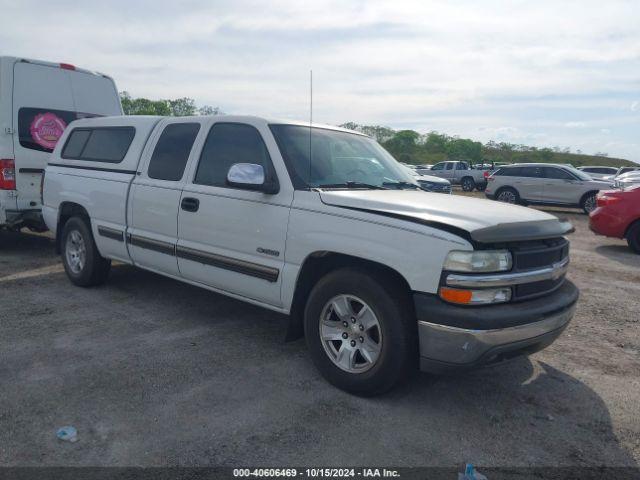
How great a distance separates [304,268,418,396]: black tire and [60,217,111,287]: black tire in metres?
3.31

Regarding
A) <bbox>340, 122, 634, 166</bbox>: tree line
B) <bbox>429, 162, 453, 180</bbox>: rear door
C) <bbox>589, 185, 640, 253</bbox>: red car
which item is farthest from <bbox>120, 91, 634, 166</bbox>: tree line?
<bbox>589, 185, 640, 253</bbox>: red car

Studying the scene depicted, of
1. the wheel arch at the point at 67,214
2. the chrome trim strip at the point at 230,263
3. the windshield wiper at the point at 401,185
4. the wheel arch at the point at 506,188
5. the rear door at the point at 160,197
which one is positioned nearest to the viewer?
the chrome trim strip at the point at 230,263

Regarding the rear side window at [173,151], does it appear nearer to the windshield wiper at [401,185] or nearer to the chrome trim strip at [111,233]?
the chrome trim strip at [111,233]

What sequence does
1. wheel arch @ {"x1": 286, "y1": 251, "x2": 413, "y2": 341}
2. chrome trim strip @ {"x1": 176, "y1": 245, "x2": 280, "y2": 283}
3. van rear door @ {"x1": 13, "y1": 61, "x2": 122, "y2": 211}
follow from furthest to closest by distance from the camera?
van rear door @ {"x1": 13, "y1": 61, "x2": 122, "y2": 211} < chrome trim strip @ {"x1": 176, "y1": 245, "x2": 280, "y2": 283} < wheel arch @ {"x1": 286, "y1": 251, "x2": 413, "y2": 341}

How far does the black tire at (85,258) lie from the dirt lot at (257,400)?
0.62 meters

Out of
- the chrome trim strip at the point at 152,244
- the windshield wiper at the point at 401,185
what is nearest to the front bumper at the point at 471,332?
the windshield wiper at the point at 401,185

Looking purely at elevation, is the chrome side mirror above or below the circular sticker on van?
below

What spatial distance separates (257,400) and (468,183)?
28.9 metres

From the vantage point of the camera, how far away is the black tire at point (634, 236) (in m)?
9.71

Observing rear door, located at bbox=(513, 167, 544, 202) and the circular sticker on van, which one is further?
rear door, located at bbox=(513, 167, 544, 202)

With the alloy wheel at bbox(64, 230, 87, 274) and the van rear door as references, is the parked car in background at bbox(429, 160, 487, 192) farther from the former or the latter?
the alloy wheel at bbox(64, 230, 87, 274)


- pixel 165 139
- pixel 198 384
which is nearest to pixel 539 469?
pixel 198 384

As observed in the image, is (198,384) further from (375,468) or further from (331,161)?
(331,161)

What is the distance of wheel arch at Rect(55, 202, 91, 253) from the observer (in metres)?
6.10
